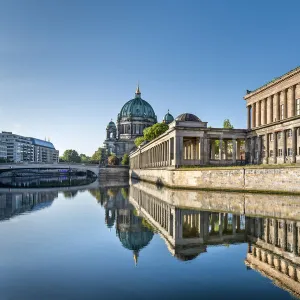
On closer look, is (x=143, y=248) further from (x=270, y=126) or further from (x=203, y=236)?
(x=270, y=126)

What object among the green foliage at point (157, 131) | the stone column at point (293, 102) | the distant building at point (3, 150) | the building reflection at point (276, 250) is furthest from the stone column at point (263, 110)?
the distant building at point (3, 150)

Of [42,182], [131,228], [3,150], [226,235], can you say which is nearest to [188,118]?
[131,228]

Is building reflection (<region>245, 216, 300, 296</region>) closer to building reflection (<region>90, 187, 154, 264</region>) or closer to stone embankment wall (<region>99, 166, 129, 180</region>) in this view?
building reflection (<region>90, 187, 154, 264</region>)

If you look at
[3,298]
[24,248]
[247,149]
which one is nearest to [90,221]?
[24,248]

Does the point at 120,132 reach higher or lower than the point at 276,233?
higher

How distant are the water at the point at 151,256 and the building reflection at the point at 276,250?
0.03 metres

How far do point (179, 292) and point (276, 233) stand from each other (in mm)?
8785

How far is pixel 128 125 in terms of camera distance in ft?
563

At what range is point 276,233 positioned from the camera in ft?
52.7

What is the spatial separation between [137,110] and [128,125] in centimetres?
974

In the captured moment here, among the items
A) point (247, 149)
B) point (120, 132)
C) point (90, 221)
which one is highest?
point (120, 132)

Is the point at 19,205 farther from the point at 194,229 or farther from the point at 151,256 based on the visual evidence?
the point at 151,256

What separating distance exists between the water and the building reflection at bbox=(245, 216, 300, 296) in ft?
0.11

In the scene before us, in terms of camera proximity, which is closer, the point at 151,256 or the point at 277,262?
the point at 277,262
